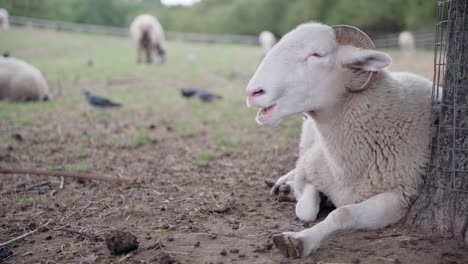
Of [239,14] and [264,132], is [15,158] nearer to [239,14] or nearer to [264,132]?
[264,132]

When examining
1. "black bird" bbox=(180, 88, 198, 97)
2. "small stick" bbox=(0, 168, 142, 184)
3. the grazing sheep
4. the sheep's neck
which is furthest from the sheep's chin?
the grazing sheep

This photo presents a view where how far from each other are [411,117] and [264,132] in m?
3.68

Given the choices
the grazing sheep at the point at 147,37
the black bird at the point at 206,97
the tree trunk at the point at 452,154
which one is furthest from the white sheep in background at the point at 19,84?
the grazing sheep at the point at 147,37

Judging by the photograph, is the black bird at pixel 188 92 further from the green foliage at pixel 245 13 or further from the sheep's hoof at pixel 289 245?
the green foliage at pixel 245 13

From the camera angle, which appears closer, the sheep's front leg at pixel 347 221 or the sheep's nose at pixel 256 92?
the sheep's front leg at pixel 347 221

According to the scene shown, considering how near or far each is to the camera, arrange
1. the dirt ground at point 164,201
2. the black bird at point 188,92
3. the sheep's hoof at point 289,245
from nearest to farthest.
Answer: the sheep's hoof at point 289,245, the dirt ground at point 164,201, the black bird at point 188,92

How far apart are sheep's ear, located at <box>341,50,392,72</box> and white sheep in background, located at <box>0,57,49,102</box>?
25.5 feet

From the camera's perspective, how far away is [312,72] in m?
3.16

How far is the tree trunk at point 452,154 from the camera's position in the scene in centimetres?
278

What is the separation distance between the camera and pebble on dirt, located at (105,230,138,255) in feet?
9.09

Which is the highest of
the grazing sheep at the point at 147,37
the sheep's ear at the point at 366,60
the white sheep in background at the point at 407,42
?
the white sheep in background at the point at 407,42

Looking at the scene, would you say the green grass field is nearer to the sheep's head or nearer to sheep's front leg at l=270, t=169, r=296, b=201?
sheep's front leg at l=270, t=169, r=296, b=201

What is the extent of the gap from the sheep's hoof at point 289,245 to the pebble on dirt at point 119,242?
2.82 feet

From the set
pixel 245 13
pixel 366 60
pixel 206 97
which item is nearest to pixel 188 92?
pixel 206 97
